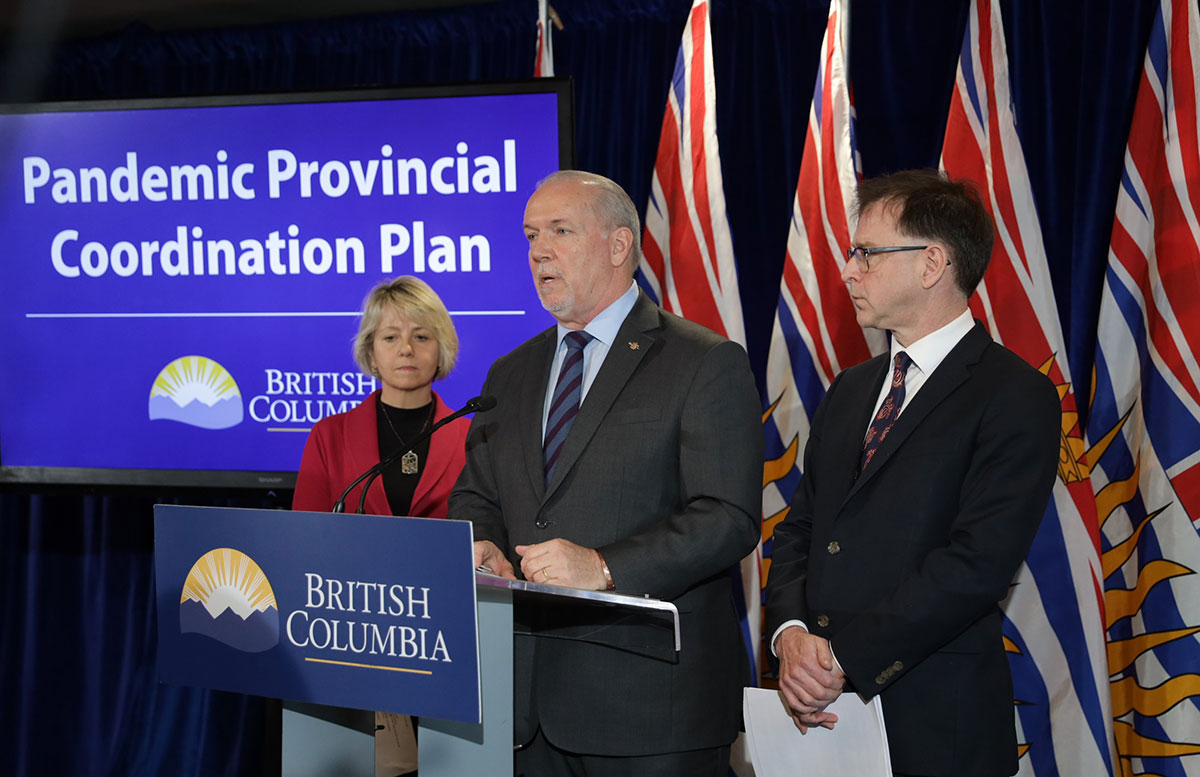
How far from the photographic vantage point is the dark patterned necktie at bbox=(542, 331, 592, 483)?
6.75 feet

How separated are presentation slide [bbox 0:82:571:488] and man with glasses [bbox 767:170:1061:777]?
57.7 inches

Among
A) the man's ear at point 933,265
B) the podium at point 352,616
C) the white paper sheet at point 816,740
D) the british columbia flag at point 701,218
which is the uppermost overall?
the british columbia flag at point 701,218

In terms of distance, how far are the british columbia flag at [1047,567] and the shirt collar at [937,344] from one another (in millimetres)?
975

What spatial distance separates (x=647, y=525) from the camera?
1.98 m

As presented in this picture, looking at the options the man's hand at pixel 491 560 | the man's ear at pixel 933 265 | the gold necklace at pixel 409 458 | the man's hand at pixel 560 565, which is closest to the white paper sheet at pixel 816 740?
the man's hand at pixel 560 565

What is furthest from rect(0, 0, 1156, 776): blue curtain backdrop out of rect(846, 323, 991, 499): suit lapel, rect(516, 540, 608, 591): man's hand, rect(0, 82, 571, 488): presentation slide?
rect(516, 540, 608, 591): man's hand

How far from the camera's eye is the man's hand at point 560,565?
1.69m

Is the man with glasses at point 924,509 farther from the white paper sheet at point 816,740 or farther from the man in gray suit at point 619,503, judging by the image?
the man in gray suit at point 619,503

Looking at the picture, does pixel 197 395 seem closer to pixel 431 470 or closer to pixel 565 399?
pixel 431 470

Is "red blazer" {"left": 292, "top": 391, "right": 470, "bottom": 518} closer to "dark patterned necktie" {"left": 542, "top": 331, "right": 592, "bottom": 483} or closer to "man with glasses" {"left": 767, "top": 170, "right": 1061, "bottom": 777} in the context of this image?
"dark patterned necktie" {"left": 542, "top": 331, "right": 592, "bottom": 483}

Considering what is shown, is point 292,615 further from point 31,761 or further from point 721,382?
point 31,761

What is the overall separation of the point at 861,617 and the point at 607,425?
0.58 meters

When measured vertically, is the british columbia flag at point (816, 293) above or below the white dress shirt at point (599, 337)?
above

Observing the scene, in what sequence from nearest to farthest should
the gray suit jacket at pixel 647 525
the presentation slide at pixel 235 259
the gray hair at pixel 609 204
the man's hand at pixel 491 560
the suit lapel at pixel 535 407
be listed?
the man's hand at pixel 491 560
the gray suit jacket at pixel 647 525
the suit lapel at pixel 535 407
the gray hair at pixel 609 204
the presentation slide at pixel 235 259
